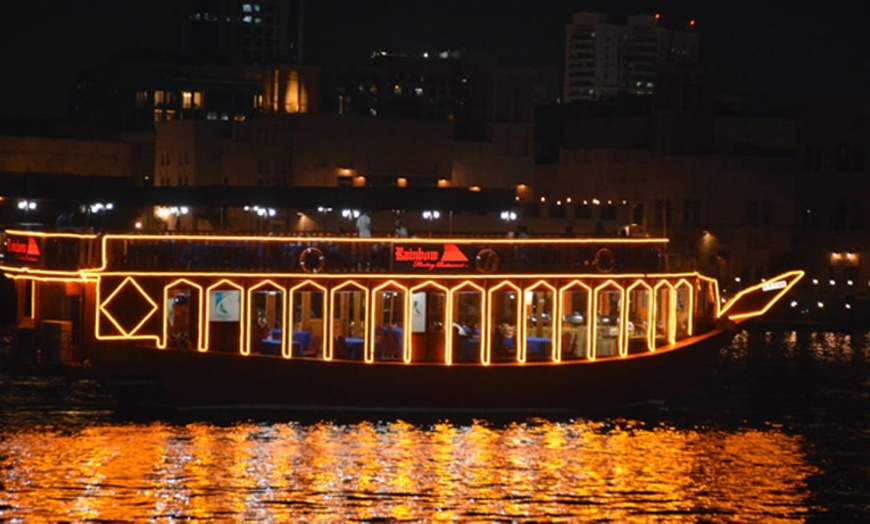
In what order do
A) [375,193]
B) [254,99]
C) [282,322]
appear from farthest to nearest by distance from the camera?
[254,99]
[375,193]
[282,322]

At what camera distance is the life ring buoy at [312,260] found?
3266 centimetres

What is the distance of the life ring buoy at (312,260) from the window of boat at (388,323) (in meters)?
1.21

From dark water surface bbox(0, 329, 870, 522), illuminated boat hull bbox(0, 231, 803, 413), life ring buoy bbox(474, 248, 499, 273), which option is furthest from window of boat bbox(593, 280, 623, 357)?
life ring buoy bbox(474, 248, 499, 273)

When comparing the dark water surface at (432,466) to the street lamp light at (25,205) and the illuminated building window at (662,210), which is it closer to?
the street lamp light at (25,205)

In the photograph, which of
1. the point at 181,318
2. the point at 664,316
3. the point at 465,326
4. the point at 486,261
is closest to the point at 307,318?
the point at 181,318

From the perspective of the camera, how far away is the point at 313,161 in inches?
3024

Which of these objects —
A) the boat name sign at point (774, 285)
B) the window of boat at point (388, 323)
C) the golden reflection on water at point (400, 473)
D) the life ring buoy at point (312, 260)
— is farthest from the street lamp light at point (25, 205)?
the golden reflection on water at point (400, 473)

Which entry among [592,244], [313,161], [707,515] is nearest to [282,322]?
[592,244]

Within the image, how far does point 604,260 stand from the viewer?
3347cm

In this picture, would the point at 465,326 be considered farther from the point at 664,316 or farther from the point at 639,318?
the point at 664,316

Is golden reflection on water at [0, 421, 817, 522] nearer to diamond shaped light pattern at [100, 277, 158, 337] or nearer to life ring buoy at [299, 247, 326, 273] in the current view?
diamond shaped light pattern at [100, 277, 158, 337]

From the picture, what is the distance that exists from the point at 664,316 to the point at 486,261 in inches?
177

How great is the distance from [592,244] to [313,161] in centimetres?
4448

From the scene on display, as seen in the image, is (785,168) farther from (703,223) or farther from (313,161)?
(313,161)
